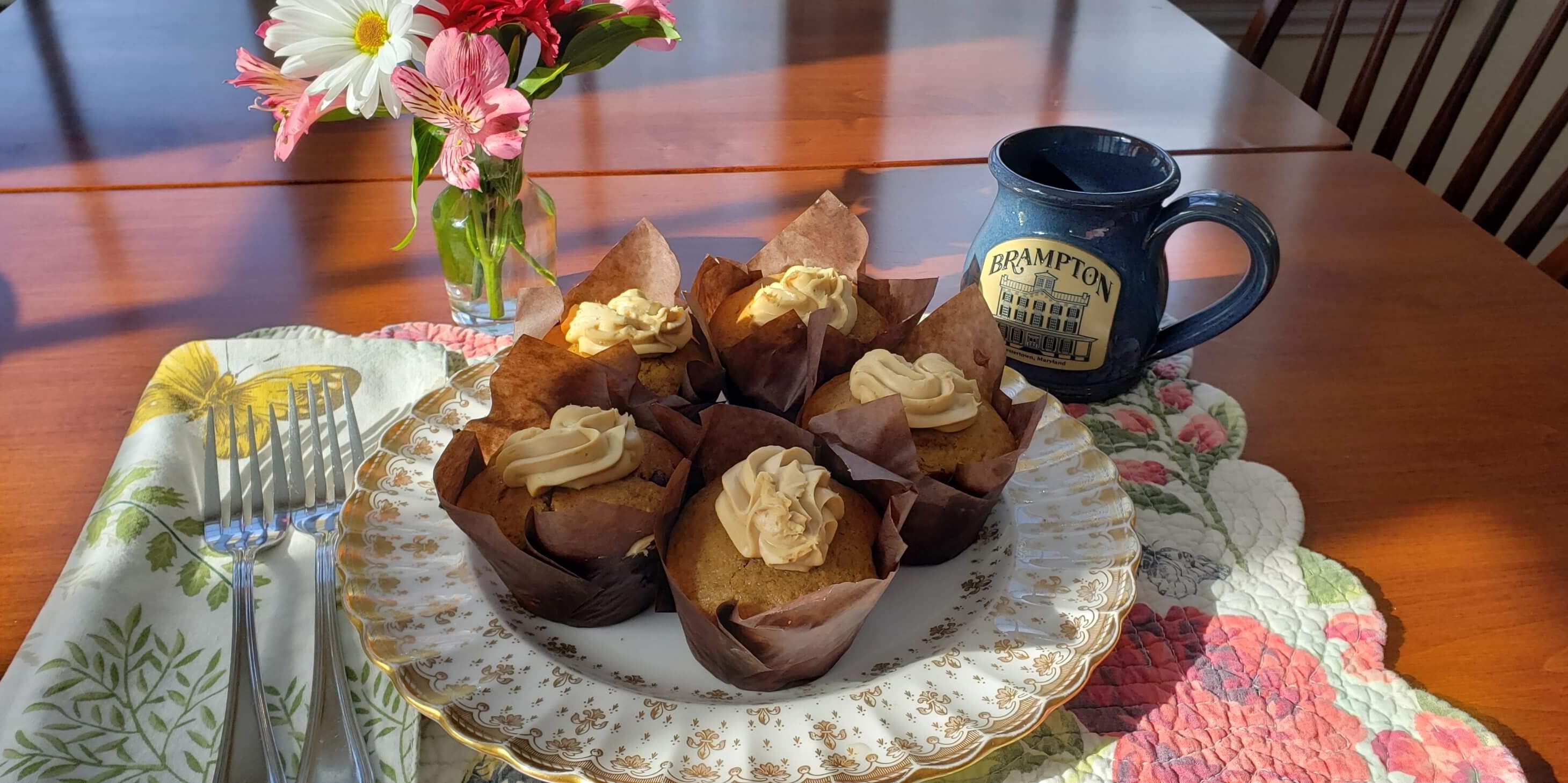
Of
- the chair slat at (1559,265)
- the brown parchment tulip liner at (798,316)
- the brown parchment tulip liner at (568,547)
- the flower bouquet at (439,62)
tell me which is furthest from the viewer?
the chair slat at (1559,265)

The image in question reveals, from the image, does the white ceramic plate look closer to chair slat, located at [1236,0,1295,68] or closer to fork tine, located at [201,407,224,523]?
fork tine, located at [201,407,224,523]

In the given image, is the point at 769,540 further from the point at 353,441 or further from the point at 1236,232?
the point at 1236,232

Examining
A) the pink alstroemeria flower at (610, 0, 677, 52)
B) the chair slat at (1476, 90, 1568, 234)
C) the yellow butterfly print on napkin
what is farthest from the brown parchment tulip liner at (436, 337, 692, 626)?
the chair slat at (1476, 90, 1568, 234)

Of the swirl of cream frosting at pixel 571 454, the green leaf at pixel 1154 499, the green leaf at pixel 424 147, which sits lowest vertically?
the green leaf at pixel 1154 499

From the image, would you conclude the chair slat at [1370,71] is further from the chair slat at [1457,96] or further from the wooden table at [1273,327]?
the wooden table at [1273,327]

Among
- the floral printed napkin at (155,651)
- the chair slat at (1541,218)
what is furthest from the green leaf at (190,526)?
the chair slat at (1541,218)

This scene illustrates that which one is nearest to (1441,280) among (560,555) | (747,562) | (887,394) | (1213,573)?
(1213,573)

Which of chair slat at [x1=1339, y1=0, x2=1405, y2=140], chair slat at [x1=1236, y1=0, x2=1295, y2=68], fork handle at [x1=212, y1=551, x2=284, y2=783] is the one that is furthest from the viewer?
chair slat at [x1=1236, y1=0, x2=1295, y2=68]

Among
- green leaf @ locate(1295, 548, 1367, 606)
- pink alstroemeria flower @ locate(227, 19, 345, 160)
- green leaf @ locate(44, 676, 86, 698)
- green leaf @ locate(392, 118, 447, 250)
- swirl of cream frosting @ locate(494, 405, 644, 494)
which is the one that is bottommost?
green leaf @ locate(1295, 548, 1367, 606)
